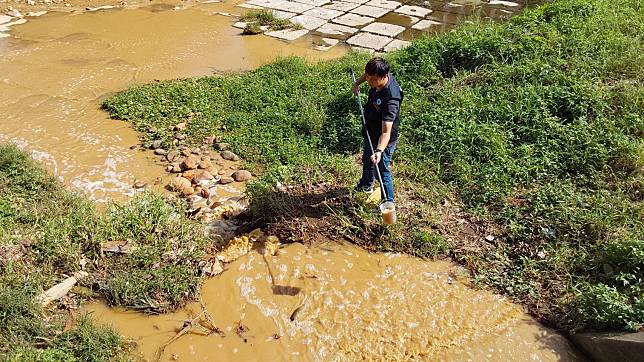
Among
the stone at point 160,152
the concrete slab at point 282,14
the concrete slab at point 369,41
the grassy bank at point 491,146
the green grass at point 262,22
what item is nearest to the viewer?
the grassy bank at point 491,146

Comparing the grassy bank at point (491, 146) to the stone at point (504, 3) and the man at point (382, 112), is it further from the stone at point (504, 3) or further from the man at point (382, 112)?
the stone at point (504, 3)

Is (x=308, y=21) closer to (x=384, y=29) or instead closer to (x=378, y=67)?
(x=384, y=29)

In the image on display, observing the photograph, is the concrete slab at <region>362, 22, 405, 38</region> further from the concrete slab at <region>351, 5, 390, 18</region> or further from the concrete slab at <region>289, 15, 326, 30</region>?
the concrete slab at <region>289, 15, 326, 30</region>

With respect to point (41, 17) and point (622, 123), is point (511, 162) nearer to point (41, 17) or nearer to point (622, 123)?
Result: point (622, 123)

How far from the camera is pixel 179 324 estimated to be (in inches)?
143

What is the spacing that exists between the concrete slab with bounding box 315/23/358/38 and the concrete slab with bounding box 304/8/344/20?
1.50 ft

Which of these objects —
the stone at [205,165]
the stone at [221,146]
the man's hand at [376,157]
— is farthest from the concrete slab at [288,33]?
Result: the man's hand at [376,157]

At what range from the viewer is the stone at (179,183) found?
5.18m

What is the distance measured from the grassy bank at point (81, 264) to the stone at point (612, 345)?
114 inches

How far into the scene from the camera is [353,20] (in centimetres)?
955

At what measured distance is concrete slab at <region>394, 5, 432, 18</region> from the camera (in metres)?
9.87

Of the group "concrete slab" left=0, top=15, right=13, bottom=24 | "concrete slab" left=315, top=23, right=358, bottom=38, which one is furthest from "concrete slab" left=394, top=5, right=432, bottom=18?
"concrete slab" left=0, top=15, right=13, bottom=24

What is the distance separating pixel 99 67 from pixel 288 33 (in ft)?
10.9

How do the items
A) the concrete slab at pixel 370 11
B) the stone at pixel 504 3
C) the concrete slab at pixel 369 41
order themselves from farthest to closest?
the stone at pixel 504 3 → the concrete slab at pixel 370 11 → the concrete slab at pixel 369 41
